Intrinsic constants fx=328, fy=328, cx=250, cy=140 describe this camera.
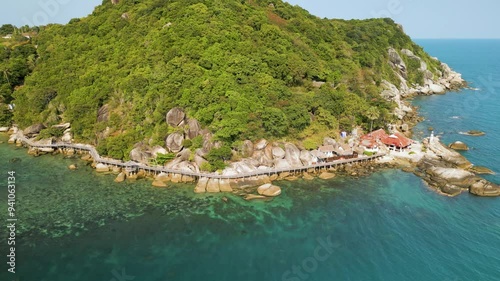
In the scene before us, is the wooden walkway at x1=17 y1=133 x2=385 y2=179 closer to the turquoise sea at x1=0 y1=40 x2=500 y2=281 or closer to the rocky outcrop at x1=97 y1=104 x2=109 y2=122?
the turquoise sea at x1=0 y1=40 x2=500 y2=281

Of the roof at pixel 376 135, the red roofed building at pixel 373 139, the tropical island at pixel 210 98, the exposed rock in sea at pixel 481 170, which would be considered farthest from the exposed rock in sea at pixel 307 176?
the exposed rock in sea at pixel 481 170

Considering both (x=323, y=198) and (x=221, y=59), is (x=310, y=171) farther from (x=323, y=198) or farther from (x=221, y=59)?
(x=221, y=59)

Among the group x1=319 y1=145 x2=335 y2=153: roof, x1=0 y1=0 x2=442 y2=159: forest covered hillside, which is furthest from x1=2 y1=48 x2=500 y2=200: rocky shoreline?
x1=0 y1=0 x2=442 y2=159: forest covered hillside

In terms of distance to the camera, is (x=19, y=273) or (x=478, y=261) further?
(x=478, y=261)

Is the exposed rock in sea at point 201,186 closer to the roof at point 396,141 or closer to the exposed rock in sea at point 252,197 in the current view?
the exposed rock in sea at point 252,197

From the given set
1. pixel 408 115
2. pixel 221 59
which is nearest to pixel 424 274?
pixel 221 59

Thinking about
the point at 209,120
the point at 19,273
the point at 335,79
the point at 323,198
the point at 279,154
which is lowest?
the point at 19,273
